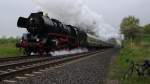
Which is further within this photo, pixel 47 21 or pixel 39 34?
pixel 39 34

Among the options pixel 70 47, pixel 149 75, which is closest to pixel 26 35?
pixel 70 47

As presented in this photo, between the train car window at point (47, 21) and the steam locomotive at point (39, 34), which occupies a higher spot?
the train car window at point (47, 21)

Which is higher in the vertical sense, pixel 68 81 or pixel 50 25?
pixel 50 25

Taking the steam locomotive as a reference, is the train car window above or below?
above

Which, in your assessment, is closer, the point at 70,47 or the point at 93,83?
the point at 93,83

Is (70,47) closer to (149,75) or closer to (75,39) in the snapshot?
(75,39)

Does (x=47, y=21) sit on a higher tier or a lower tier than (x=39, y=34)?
higher

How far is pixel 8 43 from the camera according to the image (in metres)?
47.5

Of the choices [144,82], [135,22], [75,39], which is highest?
[135,22]

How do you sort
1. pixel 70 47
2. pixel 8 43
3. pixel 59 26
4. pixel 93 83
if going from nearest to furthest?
pixel 93 83 → pixel 59 26 → pixel 70 47 → pixel 8 43

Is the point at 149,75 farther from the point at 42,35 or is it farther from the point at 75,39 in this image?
the point at 75,39

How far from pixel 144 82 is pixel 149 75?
0.87m

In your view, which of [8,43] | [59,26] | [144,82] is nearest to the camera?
[144,82]

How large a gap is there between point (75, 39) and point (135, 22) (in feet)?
293
